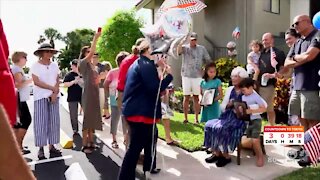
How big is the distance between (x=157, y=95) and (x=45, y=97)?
2.56m

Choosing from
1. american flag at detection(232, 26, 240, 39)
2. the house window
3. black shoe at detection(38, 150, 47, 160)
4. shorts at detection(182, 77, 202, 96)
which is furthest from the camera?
the house window

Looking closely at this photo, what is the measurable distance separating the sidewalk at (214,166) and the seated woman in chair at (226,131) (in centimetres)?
17

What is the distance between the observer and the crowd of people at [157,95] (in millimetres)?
4434

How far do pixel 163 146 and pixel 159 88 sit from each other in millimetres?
2584

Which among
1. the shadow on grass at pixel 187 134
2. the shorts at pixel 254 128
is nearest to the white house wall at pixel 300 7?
the shadow on grass at pixel 187 134

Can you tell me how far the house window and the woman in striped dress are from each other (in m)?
11.6

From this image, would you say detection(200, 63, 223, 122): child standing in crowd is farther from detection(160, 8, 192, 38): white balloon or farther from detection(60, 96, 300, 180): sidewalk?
detection(160, 8, 192, 38): white balloon

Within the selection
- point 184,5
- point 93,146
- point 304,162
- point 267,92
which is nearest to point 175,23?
point 184,5

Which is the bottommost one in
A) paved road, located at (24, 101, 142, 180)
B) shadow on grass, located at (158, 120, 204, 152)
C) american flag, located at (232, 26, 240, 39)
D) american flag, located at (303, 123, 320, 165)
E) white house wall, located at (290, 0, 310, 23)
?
paved road, located at (24, 101, 142, 180)

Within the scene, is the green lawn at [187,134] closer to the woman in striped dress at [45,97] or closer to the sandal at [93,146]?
the sandal at [93,146]

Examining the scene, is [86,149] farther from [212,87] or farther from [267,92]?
[267,92]

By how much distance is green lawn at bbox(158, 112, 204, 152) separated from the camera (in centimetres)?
647

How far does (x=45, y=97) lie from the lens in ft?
20.3

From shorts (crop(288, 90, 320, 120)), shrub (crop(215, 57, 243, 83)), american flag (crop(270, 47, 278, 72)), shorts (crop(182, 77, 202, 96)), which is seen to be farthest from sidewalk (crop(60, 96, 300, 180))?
shrub (crop(215, 57, 243, 83))
